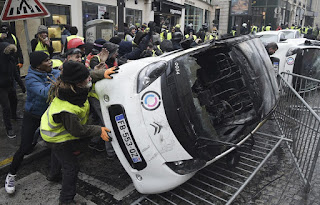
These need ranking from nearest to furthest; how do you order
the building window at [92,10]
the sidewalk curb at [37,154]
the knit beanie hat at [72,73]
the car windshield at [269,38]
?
the knit beanie hat at [72,73]
the sidewalk curb at [37,154]
the car windshield at [269,38]
the building window at [92,10]

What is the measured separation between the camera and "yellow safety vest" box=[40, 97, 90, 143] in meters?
2.81

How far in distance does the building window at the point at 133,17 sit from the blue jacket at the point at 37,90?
13784 millimetres

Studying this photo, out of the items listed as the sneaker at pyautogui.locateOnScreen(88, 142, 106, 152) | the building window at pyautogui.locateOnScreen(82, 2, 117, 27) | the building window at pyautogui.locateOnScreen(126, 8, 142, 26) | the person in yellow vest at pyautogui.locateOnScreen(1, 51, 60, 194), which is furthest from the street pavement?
the building window at pyautogui.locateOnScreen(126, 8, 142, 26)

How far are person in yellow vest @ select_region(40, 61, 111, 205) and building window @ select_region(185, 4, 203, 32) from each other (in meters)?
28.8

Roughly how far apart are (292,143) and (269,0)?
40.8m

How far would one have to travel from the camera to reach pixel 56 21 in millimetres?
11164

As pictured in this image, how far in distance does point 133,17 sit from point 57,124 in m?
16.1

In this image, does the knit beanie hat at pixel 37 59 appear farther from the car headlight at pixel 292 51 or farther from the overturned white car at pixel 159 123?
the car headlight at pixel 292 51

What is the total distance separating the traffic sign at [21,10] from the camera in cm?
399

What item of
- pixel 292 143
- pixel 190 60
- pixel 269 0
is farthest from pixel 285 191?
pixel 269 0

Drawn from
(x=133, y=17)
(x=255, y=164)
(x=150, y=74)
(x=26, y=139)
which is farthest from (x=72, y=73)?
(x=133, y=17)

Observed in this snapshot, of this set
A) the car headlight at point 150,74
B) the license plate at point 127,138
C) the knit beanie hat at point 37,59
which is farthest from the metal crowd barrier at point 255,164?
the knit beanie hat at point 37,59

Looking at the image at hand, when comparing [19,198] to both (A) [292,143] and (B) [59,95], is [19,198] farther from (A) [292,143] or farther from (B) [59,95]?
(A) [292,143]

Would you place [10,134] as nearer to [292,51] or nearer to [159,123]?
[159,123]
